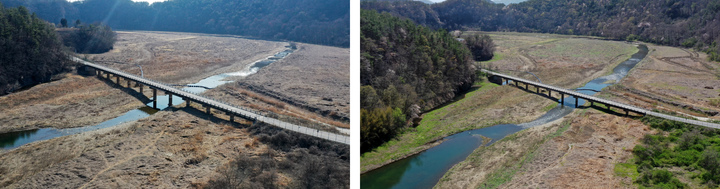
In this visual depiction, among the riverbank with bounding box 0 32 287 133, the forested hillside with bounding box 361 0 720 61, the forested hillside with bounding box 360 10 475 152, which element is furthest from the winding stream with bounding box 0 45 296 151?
the forested hillside with bounding box 361 0 720 61

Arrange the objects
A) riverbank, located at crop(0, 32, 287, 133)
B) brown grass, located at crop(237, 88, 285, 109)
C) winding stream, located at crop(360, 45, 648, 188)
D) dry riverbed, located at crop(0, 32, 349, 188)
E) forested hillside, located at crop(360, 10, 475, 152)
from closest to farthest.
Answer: dry riverbed, located at crop(0, 32, 349, 188)
winding stream, located at crop(360, 45, 648, 188)
riverbank, located at crop(0, 32, 287, 133)
forested hillside, located at crop(360, 10, 475, 152)
brown grass, located at crop(237, 88, 285, 109)

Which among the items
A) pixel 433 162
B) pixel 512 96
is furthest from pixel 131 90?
pixel 512 96

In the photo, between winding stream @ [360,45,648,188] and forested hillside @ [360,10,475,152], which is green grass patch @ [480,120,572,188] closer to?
winding stream @ [360,45,648,188]

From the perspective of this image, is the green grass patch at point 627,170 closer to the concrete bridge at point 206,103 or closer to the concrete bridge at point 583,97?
the concrete bridge at point 583,97

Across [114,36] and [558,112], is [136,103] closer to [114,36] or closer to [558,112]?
[114,36]

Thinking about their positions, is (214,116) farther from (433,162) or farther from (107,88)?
(433,162)

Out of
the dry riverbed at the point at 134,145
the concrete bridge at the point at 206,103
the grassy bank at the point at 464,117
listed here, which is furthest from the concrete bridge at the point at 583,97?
the dry riverbed at the point at 134,145

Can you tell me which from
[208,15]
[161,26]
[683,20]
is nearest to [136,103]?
[161,26]
